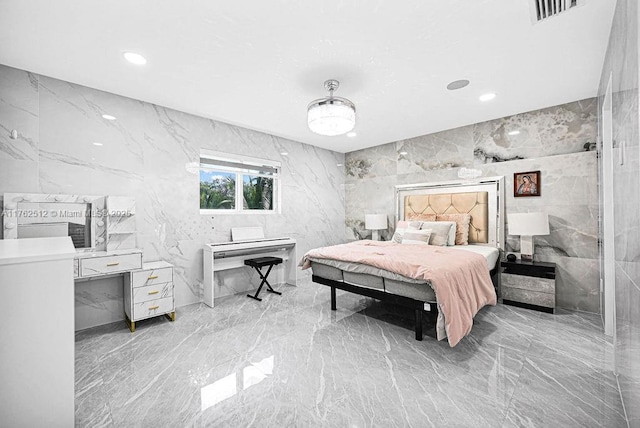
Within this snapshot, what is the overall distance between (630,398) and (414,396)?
45.4 inches

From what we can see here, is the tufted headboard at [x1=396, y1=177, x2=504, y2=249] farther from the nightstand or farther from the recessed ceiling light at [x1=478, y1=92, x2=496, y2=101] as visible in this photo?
the recessed ceiling light at [x1=478, y1=92, x2=496, y2=101]

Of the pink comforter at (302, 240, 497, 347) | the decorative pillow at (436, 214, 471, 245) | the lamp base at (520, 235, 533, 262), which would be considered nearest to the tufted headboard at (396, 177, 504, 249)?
the decorative pillow at (436, 214, 471, 245)

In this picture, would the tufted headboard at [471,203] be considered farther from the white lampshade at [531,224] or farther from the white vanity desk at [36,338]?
the white vanity desk at [36,338]

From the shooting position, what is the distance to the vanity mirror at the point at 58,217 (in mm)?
2621

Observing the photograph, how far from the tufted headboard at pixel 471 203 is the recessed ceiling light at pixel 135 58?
428cm

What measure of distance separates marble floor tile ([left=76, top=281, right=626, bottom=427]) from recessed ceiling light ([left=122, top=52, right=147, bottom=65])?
265 cm

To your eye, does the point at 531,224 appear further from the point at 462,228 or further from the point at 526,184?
the point at 462,228

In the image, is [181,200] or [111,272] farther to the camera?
[181,200]

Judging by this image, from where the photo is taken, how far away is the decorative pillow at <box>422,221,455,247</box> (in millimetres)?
4137

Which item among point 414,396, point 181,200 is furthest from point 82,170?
point 414,396

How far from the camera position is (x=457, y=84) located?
10.1 feet

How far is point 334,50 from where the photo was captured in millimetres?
2434

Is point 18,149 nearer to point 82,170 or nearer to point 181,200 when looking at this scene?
point 82,170

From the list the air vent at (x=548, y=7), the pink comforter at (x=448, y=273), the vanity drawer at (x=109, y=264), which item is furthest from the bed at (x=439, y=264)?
the air vent at (x=548, y=7)
